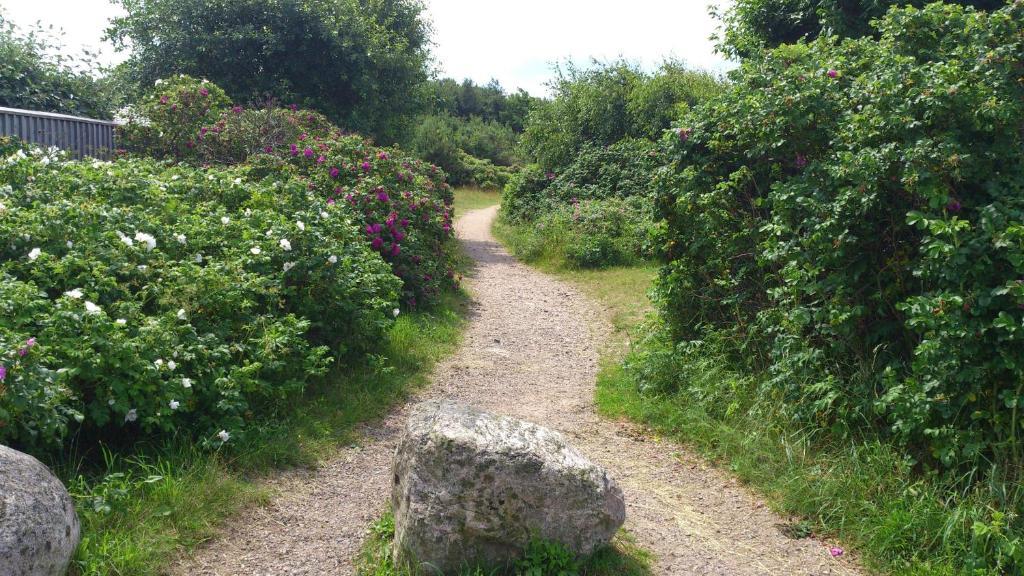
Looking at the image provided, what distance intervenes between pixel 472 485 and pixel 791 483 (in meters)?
2.29

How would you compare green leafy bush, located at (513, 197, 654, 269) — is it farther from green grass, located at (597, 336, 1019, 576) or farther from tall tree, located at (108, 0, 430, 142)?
green grass, located at (597, 336, 1019, 576)

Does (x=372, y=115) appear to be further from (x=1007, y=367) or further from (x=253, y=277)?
(x=1007, y=367)

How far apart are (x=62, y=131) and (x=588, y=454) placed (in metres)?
9.03

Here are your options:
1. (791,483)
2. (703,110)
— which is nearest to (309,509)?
(791,483)

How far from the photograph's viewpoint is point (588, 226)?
48.4 ft

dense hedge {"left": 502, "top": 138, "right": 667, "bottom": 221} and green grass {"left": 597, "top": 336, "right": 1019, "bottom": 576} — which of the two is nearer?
green grass {"left": 597, "top": 336, "right": 1019, "bottom": 576}

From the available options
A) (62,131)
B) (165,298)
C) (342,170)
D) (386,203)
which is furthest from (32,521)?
(62,131)

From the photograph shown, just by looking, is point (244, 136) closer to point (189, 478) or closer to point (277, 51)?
point (277, 51)

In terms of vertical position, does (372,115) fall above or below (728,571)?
above

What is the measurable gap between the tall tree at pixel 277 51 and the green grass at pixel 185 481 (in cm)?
1036

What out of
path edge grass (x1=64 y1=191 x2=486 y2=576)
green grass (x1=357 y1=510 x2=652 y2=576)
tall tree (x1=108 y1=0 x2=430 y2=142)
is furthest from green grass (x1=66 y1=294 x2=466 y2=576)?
tall tree (x1=108 y1=0 x2=430 y2=142)

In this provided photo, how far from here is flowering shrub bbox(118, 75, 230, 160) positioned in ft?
36.4

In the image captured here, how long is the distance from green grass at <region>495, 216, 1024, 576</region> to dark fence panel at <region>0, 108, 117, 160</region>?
7760mm

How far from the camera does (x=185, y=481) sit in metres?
4.23
